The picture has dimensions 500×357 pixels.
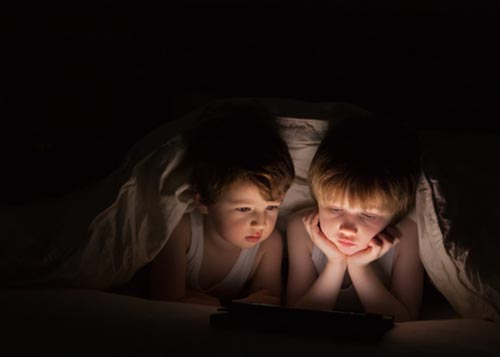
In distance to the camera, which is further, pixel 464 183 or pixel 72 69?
pixel 72 69

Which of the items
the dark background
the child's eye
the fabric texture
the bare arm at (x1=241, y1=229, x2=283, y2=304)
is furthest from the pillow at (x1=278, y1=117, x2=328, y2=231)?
the dark background

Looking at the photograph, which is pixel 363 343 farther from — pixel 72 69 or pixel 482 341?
pixel 72 69

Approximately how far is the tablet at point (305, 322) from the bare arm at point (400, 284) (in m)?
0.30

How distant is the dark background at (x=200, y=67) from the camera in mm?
1777

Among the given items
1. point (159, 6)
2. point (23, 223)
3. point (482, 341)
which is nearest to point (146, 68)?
point (159, 6)

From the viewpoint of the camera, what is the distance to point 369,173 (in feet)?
3.87

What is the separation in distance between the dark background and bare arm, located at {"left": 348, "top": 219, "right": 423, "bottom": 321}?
0.60 m

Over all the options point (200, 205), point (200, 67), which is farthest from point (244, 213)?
point (200, 67)

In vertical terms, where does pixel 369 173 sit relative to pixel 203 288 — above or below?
above

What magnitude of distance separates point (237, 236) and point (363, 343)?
16.9 inches

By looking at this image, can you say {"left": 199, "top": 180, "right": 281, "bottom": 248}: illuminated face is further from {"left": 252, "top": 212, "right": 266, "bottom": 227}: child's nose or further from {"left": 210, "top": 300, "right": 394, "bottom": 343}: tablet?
{"left": 210, "top": 300, "right": 394, "bottom": 343}: tablet

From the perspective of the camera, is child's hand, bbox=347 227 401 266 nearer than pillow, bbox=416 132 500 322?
No

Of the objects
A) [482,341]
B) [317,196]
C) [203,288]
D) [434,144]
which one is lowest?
[203,288]

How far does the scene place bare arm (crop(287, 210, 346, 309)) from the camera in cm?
130
